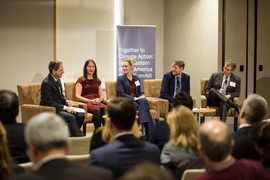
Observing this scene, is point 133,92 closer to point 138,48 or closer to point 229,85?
point 138,48

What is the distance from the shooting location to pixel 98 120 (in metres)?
7.64

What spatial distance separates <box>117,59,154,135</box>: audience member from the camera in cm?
778

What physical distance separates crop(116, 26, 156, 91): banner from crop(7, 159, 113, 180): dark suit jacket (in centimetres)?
708

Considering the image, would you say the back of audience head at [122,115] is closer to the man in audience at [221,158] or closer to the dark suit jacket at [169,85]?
the man in audience at [221,158]

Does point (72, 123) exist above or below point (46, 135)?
below

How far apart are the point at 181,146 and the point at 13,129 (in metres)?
1.26

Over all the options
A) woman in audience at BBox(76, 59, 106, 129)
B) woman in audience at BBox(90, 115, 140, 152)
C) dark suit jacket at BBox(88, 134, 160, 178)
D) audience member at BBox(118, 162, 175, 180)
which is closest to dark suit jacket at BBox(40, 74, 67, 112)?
woman in audience at BBox(76, 59, 106, 129)

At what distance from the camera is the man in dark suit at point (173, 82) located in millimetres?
8258

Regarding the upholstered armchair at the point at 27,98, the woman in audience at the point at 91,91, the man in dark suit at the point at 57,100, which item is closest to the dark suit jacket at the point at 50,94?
the man in dark suit at the point at 57,100

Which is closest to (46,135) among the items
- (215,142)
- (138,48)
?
(215,142)

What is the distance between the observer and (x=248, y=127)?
374cm

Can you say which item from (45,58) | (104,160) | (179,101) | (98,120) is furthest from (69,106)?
(104,160)

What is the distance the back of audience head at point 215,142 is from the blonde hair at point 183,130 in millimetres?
957

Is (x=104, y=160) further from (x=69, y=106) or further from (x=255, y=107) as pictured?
(x=69, y=106)
